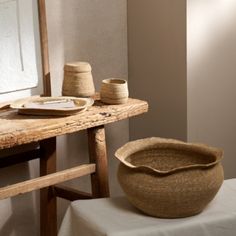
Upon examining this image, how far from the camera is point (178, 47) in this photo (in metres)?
2.41

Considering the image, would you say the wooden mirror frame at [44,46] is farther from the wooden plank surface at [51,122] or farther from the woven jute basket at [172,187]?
the woven jute basket at [172,187]

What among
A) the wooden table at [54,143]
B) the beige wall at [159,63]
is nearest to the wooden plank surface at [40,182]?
the wooden table at [54,143]

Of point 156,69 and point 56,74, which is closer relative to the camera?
point 56,74

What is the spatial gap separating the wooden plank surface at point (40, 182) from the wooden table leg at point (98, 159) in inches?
1.1

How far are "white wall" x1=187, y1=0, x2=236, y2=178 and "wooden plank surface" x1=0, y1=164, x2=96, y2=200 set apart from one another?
24.6 inches

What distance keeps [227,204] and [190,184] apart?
18 cm

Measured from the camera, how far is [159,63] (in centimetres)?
254

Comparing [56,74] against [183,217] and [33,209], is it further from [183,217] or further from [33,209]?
[183,217]

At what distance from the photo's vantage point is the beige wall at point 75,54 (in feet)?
7.80

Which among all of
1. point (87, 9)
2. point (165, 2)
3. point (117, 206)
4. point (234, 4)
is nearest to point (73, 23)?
point (87, 9)

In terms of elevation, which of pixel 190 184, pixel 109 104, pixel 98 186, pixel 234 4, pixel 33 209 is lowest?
pixel 33 209

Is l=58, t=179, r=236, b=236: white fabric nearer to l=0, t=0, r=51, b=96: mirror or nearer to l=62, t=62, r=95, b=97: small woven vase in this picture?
l=62, t=62, r=95, b=97: small woven vase

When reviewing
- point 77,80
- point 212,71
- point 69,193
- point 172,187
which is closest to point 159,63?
point 212,71

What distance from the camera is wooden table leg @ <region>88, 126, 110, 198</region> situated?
2.12 m
